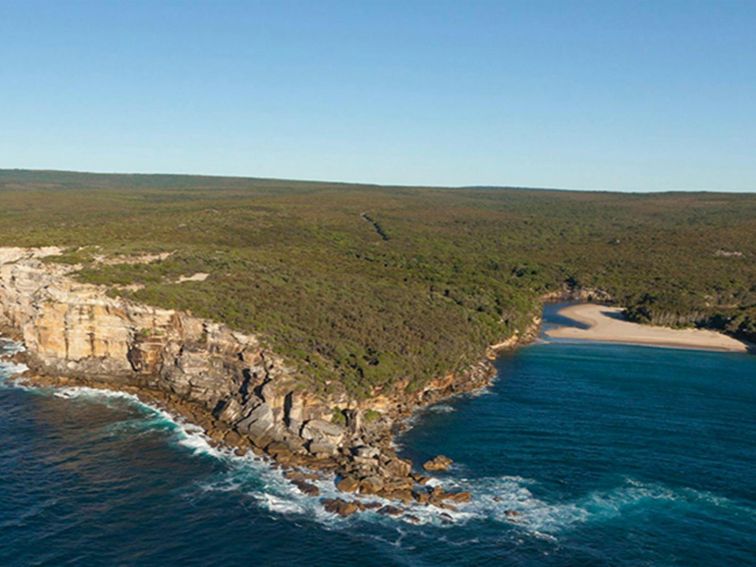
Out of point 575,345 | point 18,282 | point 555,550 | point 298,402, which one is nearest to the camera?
point 555,550

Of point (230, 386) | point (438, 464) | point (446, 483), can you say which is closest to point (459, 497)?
point (446, 483)

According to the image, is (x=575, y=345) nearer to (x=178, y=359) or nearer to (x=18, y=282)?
(x=178, y=359)

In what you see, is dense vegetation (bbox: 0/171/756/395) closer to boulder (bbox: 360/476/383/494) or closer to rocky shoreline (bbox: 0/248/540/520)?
rocky shoreline (bbox: 0/248/540/520)

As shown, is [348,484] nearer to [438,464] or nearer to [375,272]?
[438,464]

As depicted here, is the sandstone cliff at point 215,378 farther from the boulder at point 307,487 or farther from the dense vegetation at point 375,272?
the dense vegetation at point 375,272

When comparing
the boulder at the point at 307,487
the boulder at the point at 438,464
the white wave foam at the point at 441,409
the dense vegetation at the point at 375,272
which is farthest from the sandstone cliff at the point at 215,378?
the dense vegetation at the point at 375,272

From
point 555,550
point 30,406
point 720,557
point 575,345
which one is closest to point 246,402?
point 30,406
